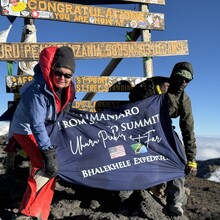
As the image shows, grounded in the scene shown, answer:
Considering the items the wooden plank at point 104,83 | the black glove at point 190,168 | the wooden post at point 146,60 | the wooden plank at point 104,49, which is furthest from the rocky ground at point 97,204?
the wooden post at point 146,60

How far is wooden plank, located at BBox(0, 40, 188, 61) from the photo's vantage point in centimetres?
658

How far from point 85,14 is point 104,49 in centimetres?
79

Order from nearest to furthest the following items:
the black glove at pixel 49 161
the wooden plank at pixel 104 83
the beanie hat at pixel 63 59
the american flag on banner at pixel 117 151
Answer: the beanie hat at pixel 63 59 < the black glove at pixel 49 161 < the american flag on banner at pixel 117 151 < the wooden plank at pixel 104 83

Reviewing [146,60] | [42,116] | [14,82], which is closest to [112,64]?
[146,60]

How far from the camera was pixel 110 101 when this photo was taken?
7270 millimetres

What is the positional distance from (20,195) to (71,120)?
5.60 feet

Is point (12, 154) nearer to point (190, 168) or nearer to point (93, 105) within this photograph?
point (93, 105)

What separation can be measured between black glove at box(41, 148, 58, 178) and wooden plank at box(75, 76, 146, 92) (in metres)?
2.62

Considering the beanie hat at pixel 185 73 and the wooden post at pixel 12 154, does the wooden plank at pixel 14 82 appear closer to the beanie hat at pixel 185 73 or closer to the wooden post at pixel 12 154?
the wooden post at pixel 12 154

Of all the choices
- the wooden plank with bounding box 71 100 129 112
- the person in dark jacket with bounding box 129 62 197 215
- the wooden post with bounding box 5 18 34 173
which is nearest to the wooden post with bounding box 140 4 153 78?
the wooden plank with bounding box 71 100 129 112

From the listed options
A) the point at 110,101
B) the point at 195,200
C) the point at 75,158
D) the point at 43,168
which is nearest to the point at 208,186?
the point at 195,200

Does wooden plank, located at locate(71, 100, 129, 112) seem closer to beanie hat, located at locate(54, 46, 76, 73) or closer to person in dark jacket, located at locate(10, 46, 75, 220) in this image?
person in dark jacket, located at locate(10, 46, 75, 220)

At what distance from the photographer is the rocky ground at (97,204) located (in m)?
5.44

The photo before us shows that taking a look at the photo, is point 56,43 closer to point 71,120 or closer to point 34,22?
point 34,22
